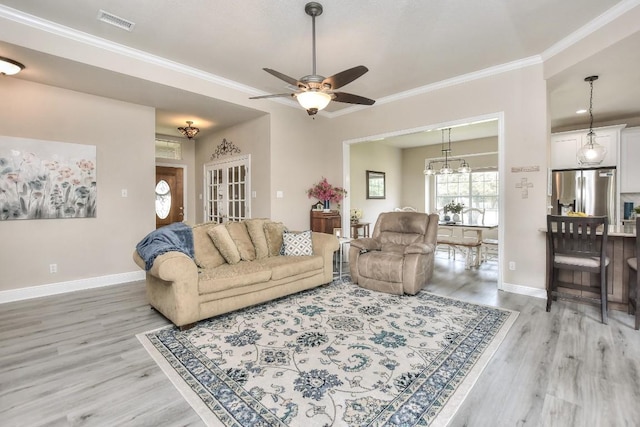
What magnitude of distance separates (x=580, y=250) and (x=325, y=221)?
11.7ft

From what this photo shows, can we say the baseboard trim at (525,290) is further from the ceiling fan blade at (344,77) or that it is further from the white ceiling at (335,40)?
the ceiling fan blade at (344,77)

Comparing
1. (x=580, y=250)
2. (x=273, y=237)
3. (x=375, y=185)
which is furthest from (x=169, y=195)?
(x=580, y=250)

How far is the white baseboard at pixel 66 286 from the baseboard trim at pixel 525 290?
5.33m

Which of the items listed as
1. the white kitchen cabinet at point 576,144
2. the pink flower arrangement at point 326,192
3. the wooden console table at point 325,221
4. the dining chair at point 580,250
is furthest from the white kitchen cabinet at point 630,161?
the wooden console table at point 325,221

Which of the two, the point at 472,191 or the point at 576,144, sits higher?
the point at 576,144

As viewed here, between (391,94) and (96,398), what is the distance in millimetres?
5104

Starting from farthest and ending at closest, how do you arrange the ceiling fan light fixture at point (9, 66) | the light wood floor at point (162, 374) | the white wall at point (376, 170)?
1. the white wall at point (376, 170)
2. the ceiling fan light fixture at point (9, 66)
3. the light wood floor at point (162, 374)

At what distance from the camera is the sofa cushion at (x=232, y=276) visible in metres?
2.90

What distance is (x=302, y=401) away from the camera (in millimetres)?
1780

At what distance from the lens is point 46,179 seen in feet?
12.9

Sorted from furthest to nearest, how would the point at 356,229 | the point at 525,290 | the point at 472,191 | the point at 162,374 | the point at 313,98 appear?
1. the point at 472,191
2. the point at 356,229
3. the point at 525,290
4. the point at 313,98
5. the point at 162,374

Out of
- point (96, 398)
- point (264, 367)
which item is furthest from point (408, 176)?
point (96, 398)

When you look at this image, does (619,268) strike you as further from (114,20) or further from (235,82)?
(114,20)

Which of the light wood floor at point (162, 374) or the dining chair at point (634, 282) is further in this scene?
the dining chair at point (634, 282)
